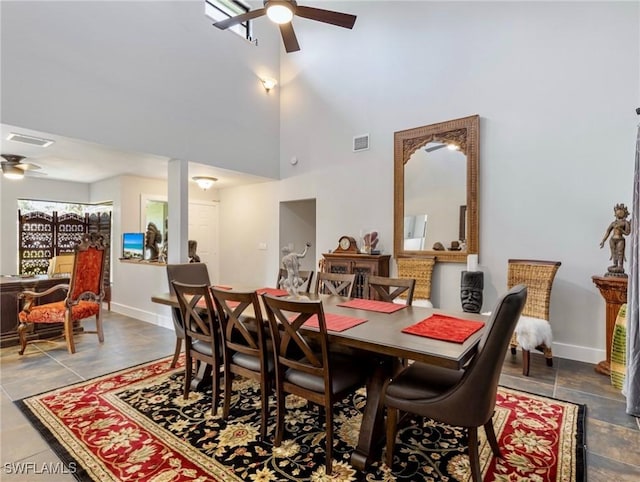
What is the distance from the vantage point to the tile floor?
190 centimetres

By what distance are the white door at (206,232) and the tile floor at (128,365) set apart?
220 cm

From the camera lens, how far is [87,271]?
395 cm

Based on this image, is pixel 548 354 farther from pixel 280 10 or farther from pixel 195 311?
pixel 280 10

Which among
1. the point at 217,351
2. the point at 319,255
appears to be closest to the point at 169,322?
the point at 319,255

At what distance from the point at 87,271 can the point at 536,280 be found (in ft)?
16.3

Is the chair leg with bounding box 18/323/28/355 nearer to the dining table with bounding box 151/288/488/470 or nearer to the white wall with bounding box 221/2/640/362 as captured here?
the dining table with bounding box 151/288/488/470

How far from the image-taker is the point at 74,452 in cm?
197

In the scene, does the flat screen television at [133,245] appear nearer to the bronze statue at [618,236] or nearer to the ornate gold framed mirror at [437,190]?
the ornate gold framed mirror at [437,190]

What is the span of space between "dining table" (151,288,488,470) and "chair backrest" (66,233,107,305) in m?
3.14

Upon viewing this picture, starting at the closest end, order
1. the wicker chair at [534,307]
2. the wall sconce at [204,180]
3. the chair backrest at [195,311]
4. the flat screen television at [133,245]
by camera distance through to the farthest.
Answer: the chair backrest at [195,311] → the wicker chair at [534,307] → the flat screen television at [133,245] → the wall sconce at [204,180]

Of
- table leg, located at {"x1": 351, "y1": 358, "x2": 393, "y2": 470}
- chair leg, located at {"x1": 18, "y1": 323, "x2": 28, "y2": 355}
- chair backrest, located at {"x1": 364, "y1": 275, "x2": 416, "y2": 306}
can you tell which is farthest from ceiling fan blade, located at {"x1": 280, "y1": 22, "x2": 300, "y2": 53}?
chair leg, located at {"x1": 18, "y1": 323, "x2": 28, "y2": 355}

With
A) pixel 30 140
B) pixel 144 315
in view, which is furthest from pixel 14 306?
pixel 30 140

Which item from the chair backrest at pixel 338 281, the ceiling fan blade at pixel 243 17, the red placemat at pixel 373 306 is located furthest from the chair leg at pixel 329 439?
the ceiling fan blade at pixel 243 17

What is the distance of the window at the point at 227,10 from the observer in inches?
195
